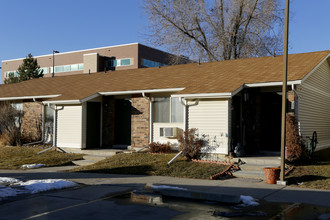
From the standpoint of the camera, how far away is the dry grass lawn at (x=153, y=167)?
11.0m

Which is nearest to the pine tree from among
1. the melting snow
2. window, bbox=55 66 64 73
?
window, bbox=55 66 64 73

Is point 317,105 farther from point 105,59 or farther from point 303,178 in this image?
point 105,59

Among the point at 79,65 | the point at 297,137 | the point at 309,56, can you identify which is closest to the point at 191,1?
the point at 309,56

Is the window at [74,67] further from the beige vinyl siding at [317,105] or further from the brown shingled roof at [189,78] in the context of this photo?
the beige vinyl siding at [317,105]

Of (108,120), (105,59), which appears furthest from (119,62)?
(108,120)

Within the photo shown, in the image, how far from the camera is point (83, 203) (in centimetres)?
719

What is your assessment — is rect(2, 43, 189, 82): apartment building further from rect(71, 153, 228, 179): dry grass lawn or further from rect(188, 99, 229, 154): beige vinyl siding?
rect(188, 99, 229, 154): beige vinyl siding

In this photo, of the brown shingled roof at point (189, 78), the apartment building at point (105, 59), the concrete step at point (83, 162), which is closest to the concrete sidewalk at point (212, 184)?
the concrete step at point (83, 162)

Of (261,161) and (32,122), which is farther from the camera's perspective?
(32,122)

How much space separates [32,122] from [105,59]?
44.4 m

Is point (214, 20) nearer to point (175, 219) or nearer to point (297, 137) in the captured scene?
point (297, 137)

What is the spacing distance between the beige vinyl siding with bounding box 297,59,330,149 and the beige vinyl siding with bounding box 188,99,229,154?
2.78 m

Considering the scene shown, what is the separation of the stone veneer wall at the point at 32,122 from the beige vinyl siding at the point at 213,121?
30.7 feet

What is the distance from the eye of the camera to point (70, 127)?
16047 millimetres
